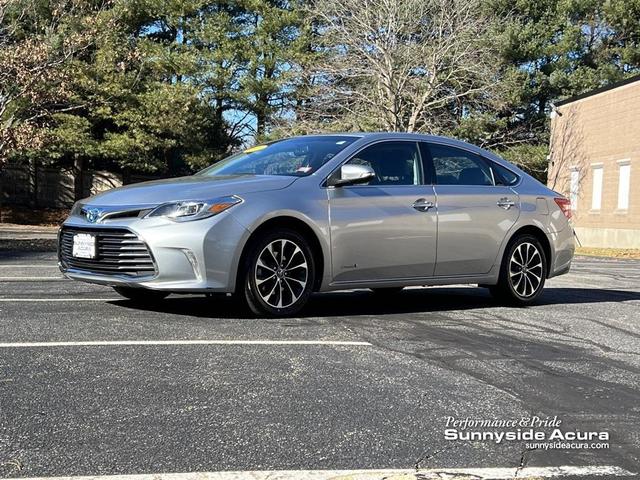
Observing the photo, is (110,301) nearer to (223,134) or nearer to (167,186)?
(167,186)

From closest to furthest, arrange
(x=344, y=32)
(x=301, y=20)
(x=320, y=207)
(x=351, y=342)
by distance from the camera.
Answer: (x=351, y=342)
(x=320, y=207)
(x=344, y=32)
(x=301, y=20)

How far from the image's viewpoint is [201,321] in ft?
20.2

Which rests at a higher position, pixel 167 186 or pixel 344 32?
pixel 344 32

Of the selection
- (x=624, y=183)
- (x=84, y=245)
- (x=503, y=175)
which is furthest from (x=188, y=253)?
(x=624, y=183)

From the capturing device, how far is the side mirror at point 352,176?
666 centimetres

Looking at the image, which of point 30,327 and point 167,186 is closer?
point 30,327

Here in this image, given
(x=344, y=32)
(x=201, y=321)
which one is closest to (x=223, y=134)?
(x=344, y=32)

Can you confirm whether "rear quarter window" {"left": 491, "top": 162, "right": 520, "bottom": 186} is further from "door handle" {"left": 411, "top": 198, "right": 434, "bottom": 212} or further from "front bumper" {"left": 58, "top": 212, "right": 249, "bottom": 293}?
"front bumper" {"left": 58, "top": 212, "right": 249, "bottom": 293}

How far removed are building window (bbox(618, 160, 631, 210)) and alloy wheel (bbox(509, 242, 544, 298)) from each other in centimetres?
2225

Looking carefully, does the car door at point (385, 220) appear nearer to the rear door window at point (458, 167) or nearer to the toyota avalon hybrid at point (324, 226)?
the toyota avalon hybrid at point (324, 226)

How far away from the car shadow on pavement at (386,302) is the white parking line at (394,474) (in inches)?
140

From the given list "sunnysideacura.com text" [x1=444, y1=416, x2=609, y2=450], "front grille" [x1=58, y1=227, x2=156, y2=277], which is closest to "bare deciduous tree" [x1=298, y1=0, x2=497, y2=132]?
"front grille" [x1=58, y1=227, x2=156, y2=277]

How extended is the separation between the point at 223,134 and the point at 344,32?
10.2 metres

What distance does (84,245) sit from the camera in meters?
6.34
